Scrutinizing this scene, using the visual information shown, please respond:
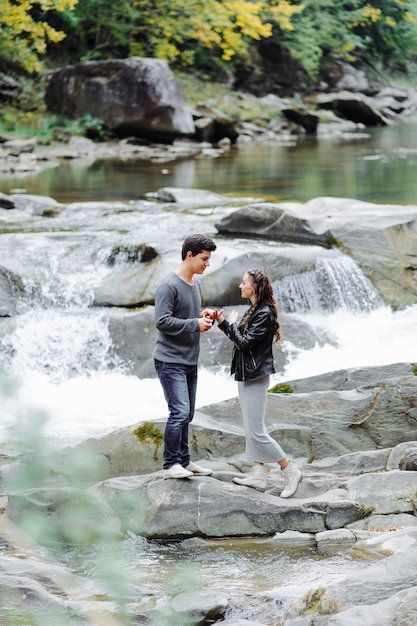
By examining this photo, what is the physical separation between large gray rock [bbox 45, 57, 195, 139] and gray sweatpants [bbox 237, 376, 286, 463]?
22629 millimetres

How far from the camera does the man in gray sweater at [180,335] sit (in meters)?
5.68

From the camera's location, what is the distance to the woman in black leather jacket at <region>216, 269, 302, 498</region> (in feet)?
19.1

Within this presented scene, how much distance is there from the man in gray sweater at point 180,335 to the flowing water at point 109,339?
74 centimetres

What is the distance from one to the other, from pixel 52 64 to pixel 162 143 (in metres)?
6.51

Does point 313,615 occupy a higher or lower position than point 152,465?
higher

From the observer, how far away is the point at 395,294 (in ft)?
39.8

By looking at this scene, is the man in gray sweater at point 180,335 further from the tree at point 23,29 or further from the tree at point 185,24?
the tree at point 185,24

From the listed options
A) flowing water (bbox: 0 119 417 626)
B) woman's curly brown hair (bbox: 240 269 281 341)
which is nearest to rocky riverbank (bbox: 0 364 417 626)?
flowing water (bbox: 0 119 417 626)

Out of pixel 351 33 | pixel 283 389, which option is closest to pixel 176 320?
pixel 283 389

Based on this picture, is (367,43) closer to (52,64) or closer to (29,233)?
(52,64)

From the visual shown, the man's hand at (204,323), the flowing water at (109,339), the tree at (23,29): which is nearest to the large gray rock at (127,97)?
the tree at (23,29)

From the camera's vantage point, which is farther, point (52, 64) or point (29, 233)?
point (52, 64)

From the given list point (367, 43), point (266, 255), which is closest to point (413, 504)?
point (266, 255)

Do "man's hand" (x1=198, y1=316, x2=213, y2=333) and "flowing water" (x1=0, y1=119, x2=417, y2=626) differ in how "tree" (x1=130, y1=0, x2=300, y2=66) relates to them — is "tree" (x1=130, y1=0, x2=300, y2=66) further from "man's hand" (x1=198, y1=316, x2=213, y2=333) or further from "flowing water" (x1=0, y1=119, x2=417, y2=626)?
"man's hand" (x1=198, y1=316, x2=213, y2=333)
